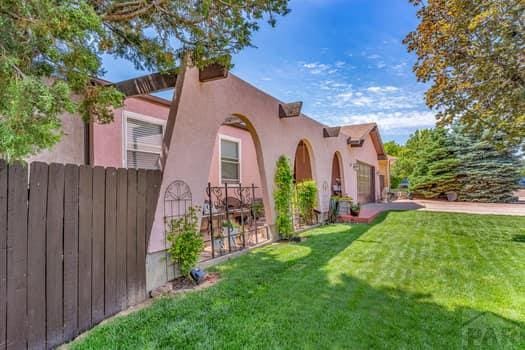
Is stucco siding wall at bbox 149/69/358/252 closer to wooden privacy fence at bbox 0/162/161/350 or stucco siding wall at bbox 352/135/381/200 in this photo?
wooden privacy fence at bbox 0/162/161/350

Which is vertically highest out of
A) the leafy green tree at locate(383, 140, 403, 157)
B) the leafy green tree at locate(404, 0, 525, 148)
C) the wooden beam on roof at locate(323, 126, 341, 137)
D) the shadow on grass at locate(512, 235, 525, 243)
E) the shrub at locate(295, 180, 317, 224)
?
the leafy green tree at locate(383, 140, 403, 157)

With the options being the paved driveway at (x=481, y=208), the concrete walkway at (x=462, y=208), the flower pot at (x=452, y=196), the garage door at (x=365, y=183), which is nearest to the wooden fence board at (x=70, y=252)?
the concrete walkway at (x=462, y=208)

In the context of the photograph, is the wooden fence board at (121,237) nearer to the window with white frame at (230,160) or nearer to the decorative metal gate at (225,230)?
the decorative metal gate at (225,230)

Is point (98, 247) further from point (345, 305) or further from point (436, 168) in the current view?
point (436, 168)

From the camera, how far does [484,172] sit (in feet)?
73.5

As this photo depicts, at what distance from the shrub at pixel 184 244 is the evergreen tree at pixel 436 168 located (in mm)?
24639

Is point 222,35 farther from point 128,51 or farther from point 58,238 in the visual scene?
point 58,238

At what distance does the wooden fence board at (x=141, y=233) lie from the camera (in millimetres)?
4570

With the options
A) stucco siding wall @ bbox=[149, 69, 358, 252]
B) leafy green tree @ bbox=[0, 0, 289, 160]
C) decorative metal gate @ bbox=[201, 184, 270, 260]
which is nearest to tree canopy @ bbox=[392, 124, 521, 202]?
stucco siding wall @ bbox=[149, 69, 358, 252]

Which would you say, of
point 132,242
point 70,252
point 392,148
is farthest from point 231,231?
point 392,148

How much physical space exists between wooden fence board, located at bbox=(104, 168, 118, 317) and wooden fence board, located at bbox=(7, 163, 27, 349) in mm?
1035

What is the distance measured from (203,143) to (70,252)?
2964 millimetres

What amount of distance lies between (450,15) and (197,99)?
25.4 feet

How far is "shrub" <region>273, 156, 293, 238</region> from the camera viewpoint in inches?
332
